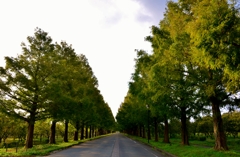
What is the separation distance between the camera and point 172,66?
1429cm

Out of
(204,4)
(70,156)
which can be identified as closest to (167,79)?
(204,4)

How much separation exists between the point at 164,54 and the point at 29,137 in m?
16.4

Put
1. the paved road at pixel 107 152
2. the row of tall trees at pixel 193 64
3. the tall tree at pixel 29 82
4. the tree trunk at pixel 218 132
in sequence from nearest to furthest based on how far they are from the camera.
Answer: the row of tall trees at pixel 193 64
the tree trunk at pixel 218 132
the paved road at pixel 107 152
the tall tree at pixel 29 82

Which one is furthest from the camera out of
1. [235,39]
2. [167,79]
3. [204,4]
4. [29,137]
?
[29,137]

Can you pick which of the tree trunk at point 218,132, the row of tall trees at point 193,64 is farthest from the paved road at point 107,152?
the row of tall trees at point 193,64

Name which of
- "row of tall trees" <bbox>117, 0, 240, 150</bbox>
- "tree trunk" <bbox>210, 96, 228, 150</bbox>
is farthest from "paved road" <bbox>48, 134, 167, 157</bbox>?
"row of tall trees" <bbox>117, 0, 240, 150</bbox>

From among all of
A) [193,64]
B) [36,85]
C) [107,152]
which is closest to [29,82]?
[36,85]

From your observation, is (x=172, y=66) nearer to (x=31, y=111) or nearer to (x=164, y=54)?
(x=164, y=54)

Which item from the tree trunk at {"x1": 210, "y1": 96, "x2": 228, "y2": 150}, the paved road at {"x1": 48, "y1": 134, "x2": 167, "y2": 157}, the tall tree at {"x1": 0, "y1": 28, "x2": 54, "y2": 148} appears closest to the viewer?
the tree trunk at {"x1": 210, "y1": 96, "x2": 228, "y2": 150}

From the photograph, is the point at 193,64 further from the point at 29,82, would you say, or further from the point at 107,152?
the point at 29,82

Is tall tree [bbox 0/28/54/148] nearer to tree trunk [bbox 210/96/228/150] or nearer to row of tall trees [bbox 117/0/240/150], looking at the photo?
row of tall trees [bbox 117/0/240/150]

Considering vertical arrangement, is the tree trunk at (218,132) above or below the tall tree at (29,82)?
below

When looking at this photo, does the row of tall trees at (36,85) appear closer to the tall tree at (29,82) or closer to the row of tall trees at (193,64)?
the tall tree at (29,82)

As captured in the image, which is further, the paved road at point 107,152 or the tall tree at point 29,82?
the tall tree at point 29,82
